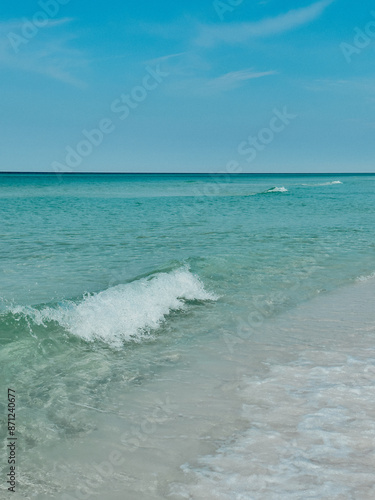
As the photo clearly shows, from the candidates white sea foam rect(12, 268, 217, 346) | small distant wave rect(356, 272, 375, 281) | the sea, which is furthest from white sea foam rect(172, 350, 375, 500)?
small distant wave rect(356, 272, 375, 281)

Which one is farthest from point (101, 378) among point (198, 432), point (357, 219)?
point (357, 219)

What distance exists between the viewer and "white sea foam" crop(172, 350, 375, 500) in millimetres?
3568

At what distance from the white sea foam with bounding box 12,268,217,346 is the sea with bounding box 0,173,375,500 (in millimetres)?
32

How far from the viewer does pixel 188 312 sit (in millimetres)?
8922

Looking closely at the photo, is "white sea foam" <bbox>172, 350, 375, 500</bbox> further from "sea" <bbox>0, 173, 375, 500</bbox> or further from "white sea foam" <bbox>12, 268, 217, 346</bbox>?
"white sea foam" <bbox>12, 268, 217, 346</bbox>

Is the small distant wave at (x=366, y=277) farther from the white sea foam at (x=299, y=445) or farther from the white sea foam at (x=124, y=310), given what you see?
the white sea foam at (x=299, y=445)

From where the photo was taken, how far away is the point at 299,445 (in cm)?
415

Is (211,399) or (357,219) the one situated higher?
(357,219)

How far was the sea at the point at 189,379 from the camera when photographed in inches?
149

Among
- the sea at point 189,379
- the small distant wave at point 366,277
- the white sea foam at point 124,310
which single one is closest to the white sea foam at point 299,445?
the sea at point 189,379

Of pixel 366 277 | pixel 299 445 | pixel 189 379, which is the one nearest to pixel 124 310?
pixel 189 379

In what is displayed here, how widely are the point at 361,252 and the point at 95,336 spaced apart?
10.9m

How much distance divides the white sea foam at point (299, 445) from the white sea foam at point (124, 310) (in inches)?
111

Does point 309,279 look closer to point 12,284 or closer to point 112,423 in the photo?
point 12,284
